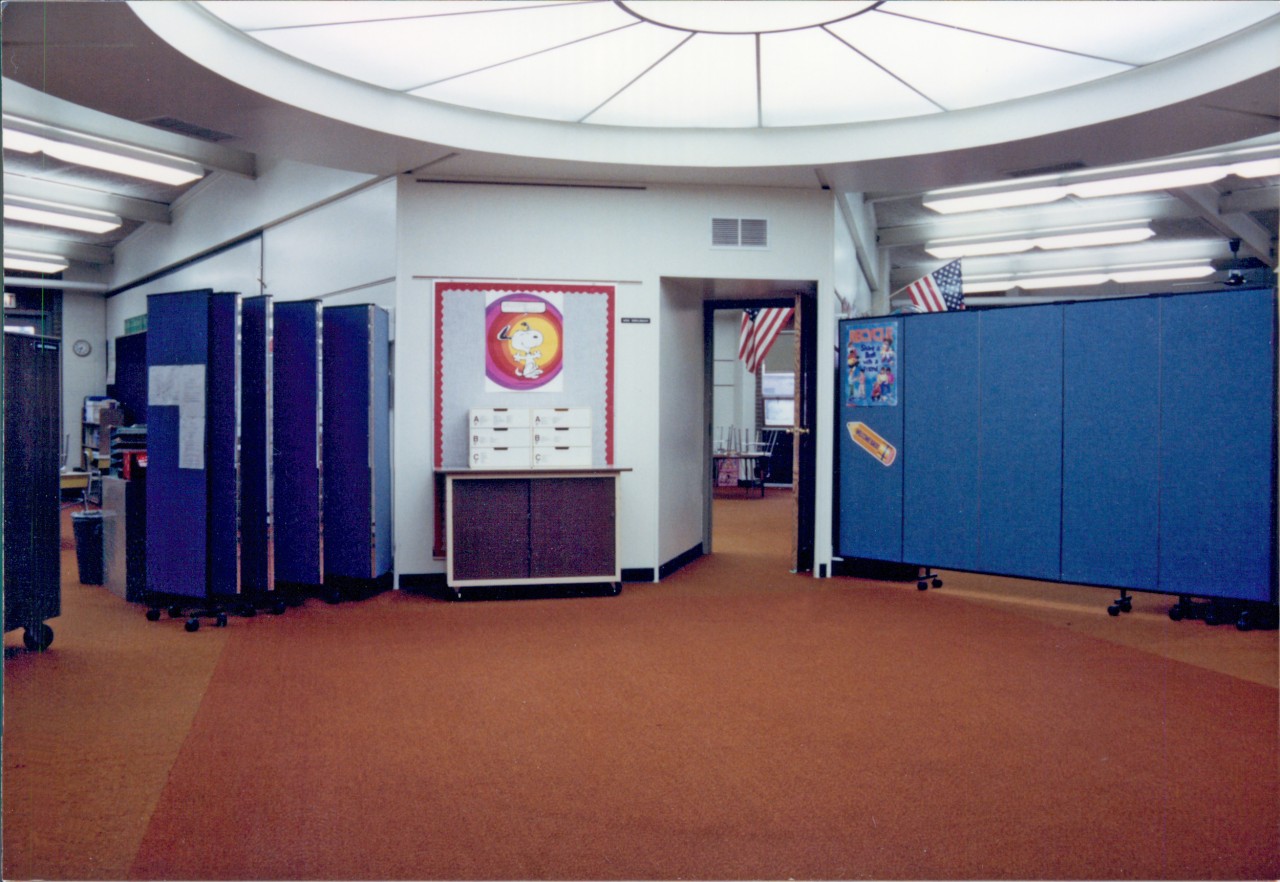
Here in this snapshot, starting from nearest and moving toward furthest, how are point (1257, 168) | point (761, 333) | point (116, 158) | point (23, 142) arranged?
→ 1. point (23, 142)
2. point (1257, 168)
3. point (116, 158)
4. point (761, 333)

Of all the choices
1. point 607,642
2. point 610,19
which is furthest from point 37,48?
point 607,642

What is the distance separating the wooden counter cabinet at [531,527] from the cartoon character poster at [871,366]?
217cm

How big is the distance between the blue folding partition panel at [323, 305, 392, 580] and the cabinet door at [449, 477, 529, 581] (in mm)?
614

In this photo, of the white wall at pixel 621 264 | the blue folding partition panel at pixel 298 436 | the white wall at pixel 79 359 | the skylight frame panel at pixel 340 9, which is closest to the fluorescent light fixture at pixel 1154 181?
the white wall at pixel 621 264

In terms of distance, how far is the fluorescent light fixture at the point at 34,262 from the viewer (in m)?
12.9

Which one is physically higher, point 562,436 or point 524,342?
point 524,342

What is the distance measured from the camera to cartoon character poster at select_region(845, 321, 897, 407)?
687cm

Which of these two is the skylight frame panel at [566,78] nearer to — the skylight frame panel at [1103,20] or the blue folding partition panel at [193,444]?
the skylight frame panel at [1103,20]

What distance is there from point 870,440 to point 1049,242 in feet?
19.5

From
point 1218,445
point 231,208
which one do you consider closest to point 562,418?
point 1218,445

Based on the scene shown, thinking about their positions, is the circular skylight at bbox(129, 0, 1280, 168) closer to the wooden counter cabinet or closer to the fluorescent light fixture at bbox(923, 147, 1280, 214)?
the wooden counter cabinet

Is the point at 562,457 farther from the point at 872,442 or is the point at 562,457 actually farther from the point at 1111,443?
the point at 1111,443

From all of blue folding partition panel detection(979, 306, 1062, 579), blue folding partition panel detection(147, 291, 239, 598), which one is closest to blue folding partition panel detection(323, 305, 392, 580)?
blue folding partition panel detection(147, 291, 239, 598)

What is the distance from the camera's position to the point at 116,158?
817 cm
